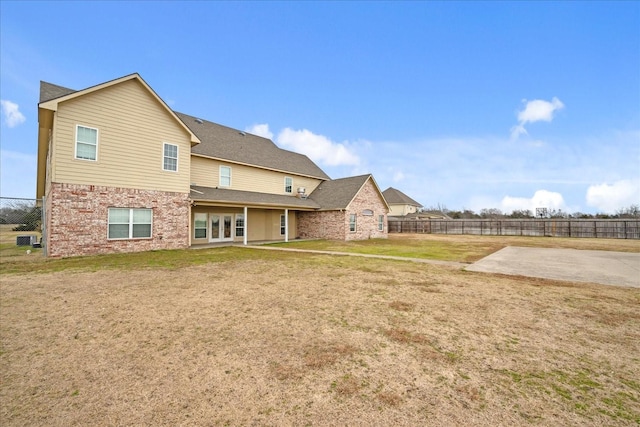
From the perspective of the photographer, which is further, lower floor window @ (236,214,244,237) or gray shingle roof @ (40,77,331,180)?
lower floor window @ (236,214,244,237)

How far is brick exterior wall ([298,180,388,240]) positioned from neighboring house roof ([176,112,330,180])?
4671mm

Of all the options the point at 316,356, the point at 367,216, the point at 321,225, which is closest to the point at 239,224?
the point at 321,225

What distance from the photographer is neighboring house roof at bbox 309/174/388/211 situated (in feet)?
74.5

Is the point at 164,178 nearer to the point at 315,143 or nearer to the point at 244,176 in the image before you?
the point at 244,176

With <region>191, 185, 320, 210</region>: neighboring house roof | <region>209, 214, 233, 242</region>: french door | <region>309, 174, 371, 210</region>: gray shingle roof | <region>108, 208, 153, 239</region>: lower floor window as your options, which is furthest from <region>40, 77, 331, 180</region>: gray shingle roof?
<region>108, 208, 153, 239</region>: lower floor window

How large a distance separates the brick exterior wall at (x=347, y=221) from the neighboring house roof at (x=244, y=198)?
1.58 m

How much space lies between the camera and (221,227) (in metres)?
19.7

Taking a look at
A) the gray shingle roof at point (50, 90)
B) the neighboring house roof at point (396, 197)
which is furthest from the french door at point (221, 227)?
the neighboring house roof at point (396, 197)

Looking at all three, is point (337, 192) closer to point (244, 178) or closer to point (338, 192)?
point (338, 192)

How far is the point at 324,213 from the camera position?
77.4 feet

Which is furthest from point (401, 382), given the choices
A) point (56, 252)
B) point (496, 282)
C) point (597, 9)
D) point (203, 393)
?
point (597, 9)

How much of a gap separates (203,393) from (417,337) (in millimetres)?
3084

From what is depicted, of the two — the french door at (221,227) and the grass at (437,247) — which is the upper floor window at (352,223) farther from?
the french door at (221,227)

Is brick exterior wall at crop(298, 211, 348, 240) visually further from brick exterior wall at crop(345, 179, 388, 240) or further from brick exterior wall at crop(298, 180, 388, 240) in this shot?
brick exterior wall at crop(345, 179, 388, 240)
